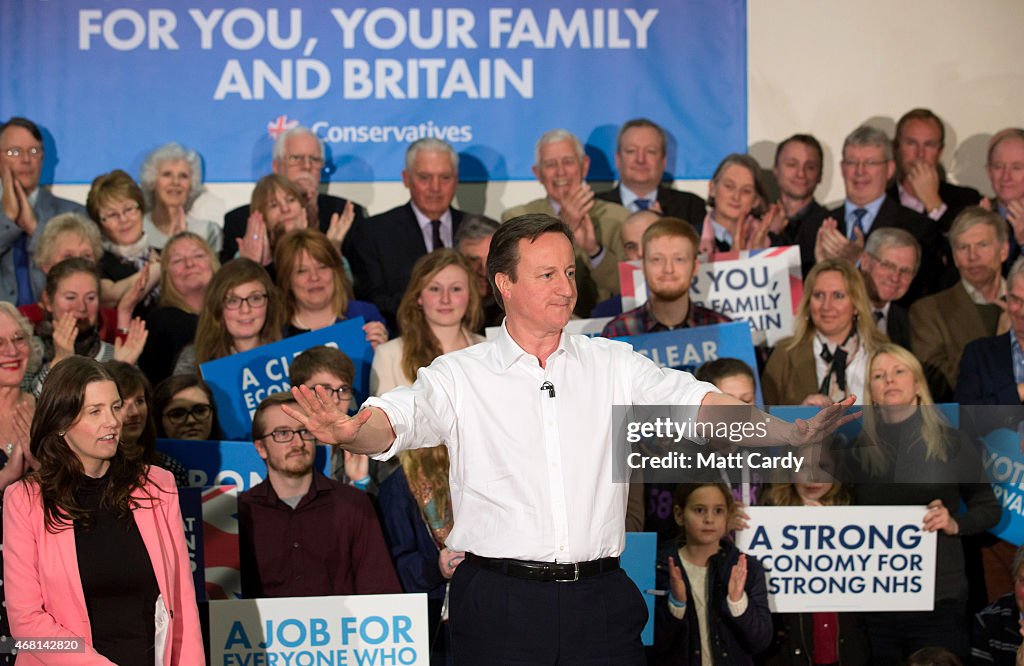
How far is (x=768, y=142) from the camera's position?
7.99 m

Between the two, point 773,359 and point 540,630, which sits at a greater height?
point 773,359

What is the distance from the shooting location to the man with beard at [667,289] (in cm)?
566

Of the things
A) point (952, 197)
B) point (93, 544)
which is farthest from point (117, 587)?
point (952, 197)

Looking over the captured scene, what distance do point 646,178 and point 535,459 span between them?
4.06m

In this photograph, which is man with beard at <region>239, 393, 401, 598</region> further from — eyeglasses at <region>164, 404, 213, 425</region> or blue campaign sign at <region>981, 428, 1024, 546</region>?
blue campaign sign at <region>981, 428, 1024, 546</region>

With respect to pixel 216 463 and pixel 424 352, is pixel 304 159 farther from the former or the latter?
pixel 216 463

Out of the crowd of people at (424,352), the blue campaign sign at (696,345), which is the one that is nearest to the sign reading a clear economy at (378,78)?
the crowd of people at (424,352)

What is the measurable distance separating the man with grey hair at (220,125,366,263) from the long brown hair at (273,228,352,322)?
86 centimetres

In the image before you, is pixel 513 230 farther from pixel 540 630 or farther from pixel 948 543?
pixel 948 543

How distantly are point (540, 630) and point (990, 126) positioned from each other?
609 centimetres

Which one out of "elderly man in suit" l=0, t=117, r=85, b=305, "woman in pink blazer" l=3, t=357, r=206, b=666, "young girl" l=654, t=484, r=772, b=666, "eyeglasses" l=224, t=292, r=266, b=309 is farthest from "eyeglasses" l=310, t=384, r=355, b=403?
"elderly man in suit" l=0, t=117, r=85, b=305

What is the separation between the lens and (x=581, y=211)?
21.9 ft

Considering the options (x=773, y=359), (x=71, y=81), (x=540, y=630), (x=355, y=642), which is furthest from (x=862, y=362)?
(x=71, y=81)

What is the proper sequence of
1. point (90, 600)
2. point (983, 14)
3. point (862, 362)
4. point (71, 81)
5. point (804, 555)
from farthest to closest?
1. point (983, 14)
2. point (71, 81)
3. point (862, 362)
4. point (804, 555)
5. point (90, 600)
